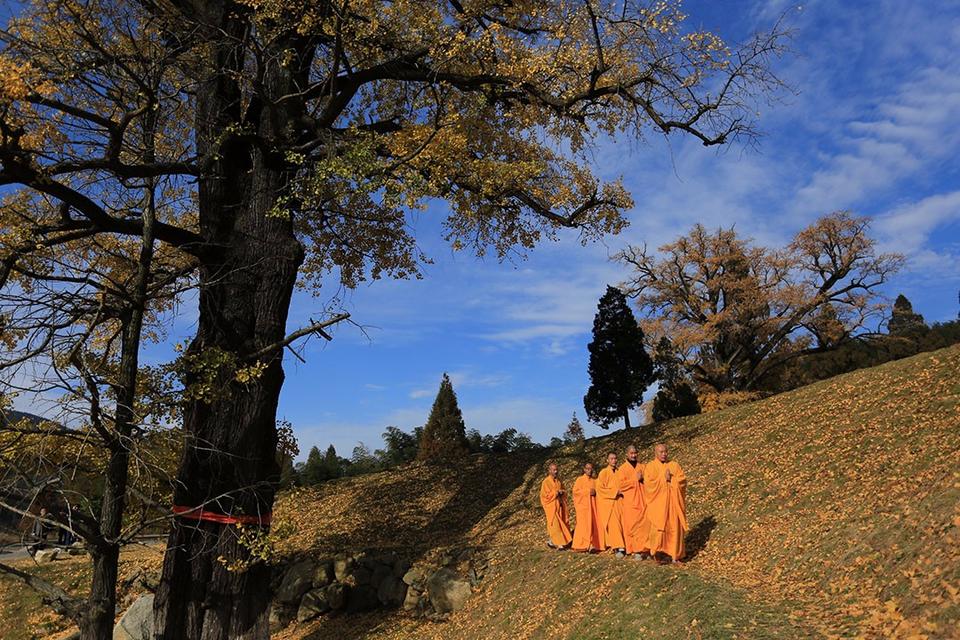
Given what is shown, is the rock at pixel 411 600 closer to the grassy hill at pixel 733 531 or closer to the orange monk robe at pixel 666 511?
the grassy hill at pixel 733 531

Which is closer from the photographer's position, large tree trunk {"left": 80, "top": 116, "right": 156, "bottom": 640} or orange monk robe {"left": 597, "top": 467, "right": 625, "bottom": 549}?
large tree trunk {"left": 80, "top": 116, "right": 156, "bottom": 640}

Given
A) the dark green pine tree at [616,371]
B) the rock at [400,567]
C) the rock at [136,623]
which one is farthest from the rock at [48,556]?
the dark green pine tree at [616,371]

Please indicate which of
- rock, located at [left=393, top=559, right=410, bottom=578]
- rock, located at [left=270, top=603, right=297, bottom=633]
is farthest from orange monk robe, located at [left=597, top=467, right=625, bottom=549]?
rock, located at [left=270, top=603, right=297, bottom=633]

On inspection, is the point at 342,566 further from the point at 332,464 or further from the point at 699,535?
the point at 332,464

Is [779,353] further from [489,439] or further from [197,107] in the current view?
[197,107]

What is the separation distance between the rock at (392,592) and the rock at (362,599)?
0.48 feet

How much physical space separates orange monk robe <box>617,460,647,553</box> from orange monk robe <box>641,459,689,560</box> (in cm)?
22

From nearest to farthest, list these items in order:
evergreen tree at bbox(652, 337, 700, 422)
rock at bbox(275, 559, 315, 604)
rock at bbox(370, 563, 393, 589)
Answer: rock at bbox(370, 563, 393, 589) → rock at bbox(275, 559, 315, 604) → evergreen tree at bbox(652, 337, 700, 422)

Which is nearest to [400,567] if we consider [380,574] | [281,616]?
[380,574]

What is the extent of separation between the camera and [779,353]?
30.3 m

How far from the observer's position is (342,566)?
42.8ft

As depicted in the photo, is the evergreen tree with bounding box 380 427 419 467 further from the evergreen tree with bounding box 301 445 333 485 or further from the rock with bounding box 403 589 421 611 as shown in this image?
the rock with bounding box 403 589 421 611

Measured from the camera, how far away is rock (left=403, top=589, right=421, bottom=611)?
469 inches

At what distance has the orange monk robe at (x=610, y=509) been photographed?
1080 cm
